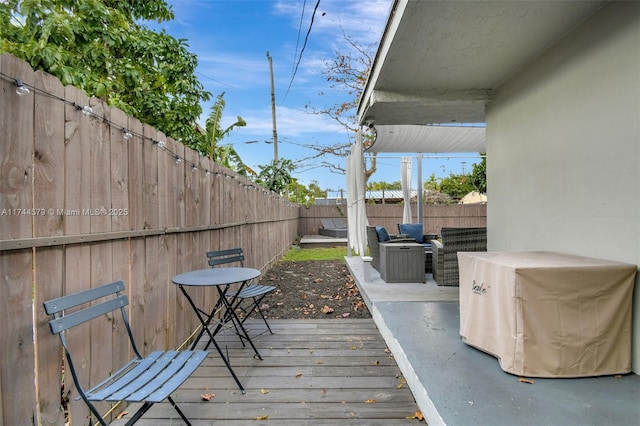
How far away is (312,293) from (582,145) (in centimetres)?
439

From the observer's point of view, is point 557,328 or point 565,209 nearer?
point 557,328

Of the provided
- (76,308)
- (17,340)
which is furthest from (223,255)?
(17,340)

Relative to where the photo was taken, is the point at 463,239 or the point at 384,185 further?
the point at 384,185

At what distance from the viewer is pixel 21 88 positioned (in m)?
1.60

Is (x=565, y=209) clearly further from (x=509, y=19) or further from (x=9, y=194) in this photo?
(x=9, y=194)

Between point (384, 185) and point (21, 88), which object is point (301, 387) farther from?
point (384, 185)

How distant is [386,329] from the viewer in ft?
11.6

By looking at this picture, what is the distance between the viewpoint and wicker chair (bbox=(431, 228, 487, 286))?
16.8 feet

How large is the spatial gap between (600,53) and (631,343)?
224 cm

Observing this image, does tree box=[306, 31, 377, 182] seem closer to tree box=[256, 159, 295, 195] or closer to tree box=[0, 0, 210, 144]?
tree box=[256, 159, 295, 195]

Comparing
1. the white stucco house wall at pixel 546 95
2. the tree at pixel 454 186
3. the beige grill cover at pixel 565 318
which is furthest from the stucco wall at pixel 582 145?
the tree at pixel 454 186

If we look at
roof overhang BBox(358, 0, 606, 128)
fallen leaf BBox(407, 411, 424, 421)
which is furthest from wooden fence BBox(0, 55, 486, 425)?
roof overhang BBox(358, 0, 606, 128)

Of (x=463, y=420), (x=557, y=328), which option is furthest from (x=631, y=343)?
(x=463, y=420)

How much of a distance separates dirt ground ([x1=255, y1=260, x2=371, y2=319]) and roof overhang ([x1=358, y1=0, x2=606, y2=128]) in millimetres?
2998
